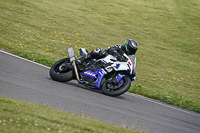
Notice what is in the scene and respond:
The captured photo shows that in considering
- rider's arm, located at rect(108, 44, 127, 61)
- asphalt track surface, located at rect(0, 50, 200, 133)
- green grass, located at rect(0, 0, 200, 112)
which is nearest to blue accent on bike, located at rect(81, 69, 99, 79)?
asphalt track surface, located at rect(0, 50, 200, 133)

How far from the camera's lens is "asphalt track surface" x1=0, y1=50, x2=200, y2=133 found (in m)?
6.00

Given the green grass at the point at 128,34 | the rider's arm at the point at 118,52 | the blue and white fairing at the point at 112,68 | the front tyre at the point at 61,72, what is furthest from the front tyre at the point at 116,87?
the green grass at the point at 128,34

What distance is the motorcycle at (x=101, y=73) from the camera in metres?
8.12

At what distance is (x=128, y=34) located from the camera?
2534 centimetres

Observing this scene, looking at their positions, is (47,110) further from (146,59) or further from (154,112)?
(146,59)

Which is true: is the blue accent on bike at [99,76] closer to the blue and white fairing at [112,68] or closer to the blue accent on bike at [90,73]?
the blue and white fairing at [112,68]

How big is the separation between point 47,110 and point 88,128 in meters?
1.13

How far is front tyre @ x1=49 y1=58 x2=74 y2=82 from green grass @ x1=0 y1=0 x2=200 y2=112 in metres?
3.13

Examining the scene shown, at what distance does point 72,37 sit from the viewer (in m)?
19.0

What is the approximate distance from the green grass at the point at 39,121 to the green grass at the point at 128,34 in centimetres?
567

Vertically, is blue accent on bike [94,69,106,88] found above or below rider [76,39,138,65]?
below

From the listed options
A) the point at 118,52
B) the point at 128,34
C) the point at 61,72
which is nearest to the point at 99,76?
the point at 118,52

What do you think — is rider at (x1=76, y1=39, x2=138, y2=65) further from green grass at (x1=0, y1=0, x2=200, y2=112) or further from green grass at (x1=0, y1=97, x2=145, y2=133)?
green grass at (x1=0, y1=97, x2=145, y2=133)

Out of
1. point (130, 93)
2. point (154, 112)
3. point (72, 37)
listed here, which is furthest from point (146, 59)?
point (154, 112)
